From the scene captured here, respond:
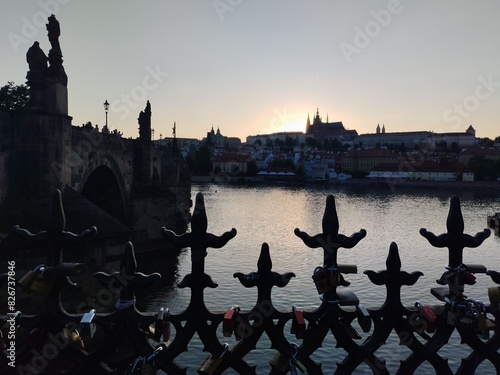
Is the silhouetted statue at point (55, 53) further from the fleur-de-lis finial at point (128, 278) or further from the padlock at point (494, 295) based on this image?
the padlock at point (494, 295)

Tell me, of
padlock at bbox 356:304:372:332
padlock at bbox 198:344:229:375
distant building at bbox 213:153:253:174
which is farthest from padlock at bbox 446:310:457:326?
distant building at bbox 213:153:253:174

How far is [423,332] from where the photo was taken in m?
3.20

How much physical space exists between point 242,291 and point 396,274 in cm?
1684

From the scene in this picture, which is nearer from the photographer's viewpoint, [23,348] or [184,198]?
[23,348]

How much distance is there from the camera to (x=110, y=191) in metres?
29.7

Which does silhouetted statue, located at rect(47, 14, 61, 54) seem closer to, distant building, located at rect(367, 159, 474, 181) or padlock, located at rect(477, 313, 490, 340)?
padlock, located at rect(477, 313, 490, 340)

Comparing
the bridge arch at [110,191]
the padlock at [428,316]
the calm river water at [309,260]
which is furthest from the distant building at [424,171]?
the padlock at [428,316]

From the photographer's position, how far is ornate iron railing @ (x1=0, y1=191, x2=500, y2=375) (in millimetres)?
2977

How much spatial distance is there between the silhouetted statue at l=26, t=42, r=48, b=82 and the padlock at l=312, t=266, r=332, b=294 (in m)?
13.6

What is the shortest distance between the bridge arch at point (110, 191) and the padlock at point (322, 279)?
2673cm

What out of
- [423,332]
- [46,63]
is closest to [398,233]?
[46,63]

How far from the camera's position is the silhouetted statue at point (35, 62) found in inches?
547

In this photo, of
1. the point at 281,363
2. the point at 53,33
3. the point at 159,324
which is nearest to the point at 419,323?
the point at 281,363

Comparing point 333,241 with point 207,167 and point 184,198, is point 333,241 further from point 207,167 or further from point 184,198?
point 207,167
